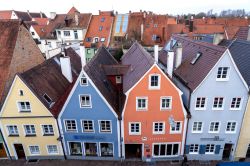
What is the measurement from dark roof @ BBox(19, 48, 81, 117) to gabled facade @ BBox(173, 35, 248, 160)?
16891mm

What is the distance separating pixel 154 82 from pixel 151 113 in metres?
4.14

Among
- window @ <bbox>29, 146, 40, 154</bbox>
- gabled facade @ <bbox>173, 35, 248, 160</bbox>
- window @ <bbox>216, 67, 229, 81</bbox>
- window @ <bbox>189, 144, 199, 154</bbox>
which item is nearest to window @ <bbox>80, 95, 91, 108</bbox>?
window @ <bbox>29, 146, 40, 154</bbox>

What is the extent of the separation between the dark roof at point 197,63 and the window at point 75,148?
17.0m

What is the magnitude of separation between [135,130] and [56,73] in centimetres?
1461

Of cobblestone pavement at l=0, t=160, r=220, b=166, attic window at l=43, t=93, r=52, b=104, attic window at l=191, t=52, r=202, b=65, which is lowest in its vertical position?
cobblestone pavement at l=0, t=160, r=220, b=166

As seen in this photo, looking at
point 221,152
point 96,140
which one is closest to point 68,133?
point 96,140

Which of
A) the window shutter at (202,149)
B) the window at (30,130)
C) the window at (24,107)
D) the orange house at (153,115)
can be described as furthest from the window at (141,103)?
the window at (30,130)

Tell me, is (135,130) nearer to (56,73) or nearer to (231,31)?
(56,73)

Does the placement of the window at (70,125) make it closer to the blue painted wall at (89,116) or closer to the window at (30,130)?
the blue painted wall at (89,116)

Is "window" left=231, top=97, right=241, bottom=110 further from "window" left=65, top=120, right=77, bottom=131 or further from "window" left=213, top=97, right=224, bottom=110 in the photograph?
"window" left=65, top=120, right=77, bottom=131

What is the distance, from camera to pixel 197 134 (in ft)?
82.9

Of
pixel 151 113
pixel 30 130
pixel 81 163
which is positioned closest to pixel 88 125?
pixel 81 163

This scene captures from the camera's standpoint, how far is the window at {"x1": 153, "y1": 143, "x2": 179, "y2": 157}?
86.5 ft

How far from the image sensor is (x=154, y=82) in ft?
75.2
